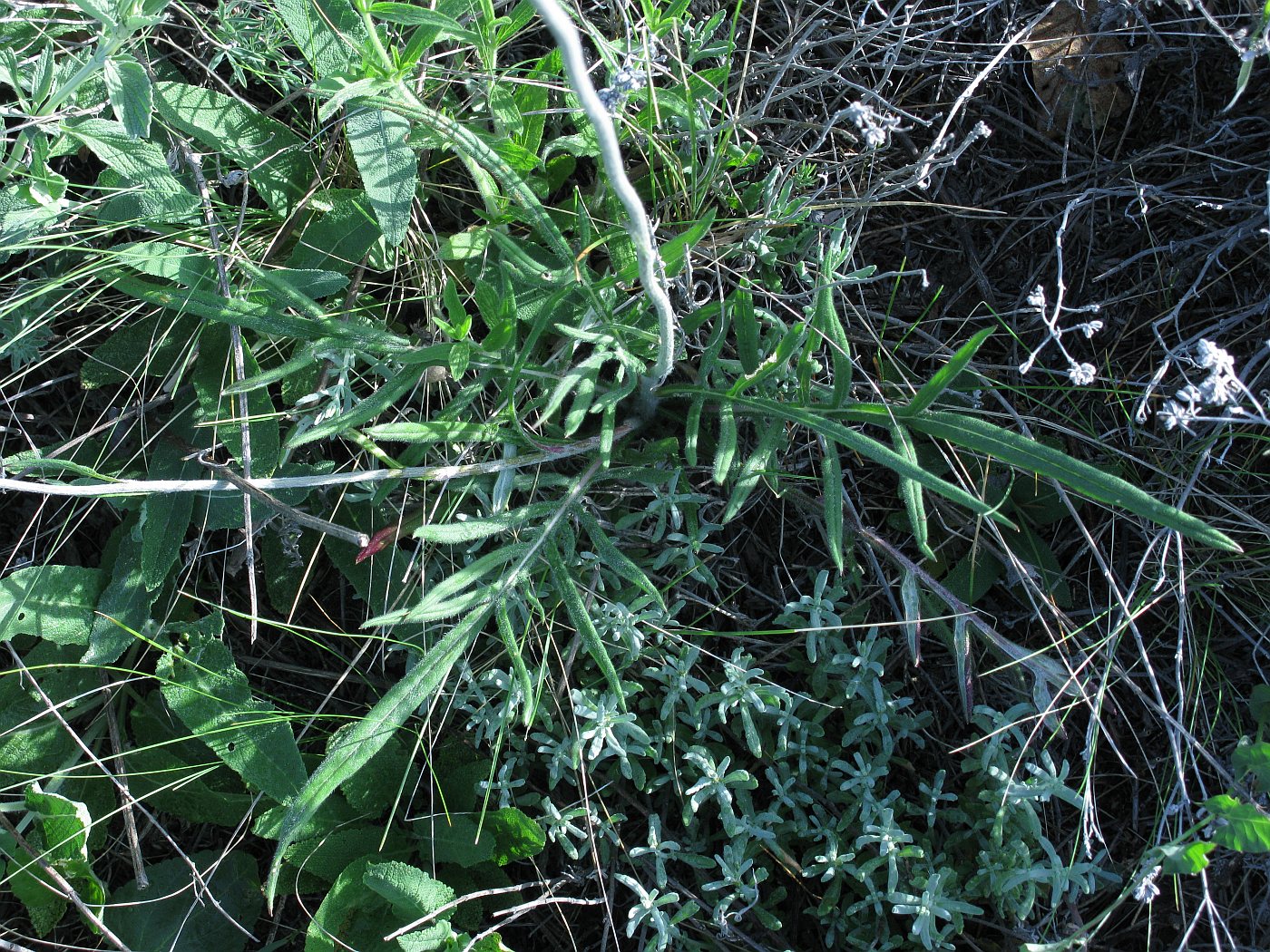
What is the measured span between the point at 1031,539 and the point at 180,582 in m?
1.85

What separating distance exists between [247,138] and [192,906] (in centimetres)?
163

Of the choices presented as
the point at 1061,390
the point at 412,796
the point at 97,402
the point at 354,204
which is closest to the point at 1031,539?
the point at 1061,390

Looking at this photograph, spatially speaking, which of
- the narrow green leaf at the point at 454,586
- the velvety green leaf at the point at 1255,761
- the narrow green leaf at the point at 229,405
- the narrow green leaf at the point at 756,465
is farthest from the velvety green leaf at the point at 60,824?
the velvety green leaf at the point at 1255,761

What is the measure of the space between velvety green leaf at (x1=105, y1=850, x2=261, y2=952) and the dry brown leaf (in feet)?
8.07

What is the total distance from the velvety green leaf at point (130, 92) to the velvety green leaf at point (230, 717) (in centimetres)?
99

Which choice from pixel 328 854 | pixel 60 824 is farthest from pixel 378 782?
pixel 60 824

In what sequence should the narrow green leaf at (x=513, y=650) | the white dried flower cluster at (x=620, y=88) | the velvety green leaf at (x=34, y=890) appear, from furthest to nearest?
the velvety green leaf at (x=34, y=890) → the narrow green leaf at (x=513, y=650) → the white dried flower cluster at (x=620, y=88)

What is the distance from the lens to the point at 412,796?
2031 mm

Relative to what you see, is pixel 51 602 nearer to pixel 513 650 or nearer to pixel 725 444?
pixel 513 650

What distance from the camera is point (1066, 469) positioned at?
1.33 meters

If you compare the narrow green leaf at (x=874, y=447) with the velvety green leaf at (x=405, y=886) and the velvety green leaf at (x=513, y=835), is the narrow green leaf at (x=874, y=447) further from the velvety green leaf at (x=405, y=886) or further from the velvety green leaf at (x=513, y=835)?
the velvety green leaf at (x=405, y=886)

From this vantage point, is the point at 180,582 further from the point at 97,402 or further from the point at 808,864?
the point at 808,864

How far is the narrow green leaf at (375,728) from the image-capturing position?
1.48 metres

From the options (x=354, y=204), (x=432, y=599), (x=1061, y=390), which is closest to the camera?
(x=432, y=599)
